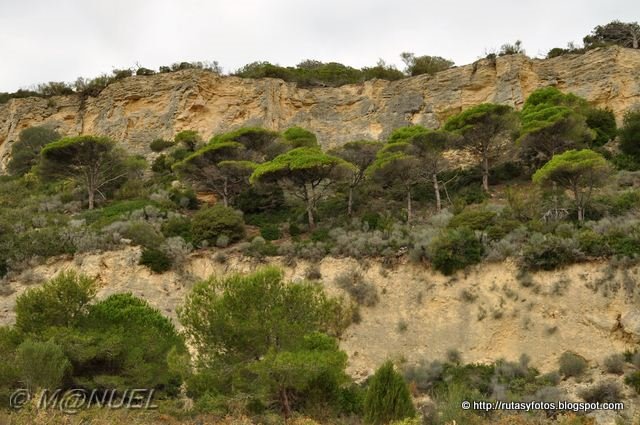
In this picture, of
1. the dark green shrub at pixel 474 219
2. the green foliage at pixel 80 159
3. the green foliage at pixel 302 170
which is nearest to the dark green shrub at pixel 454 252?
the dark green shrub at pixel 474 219

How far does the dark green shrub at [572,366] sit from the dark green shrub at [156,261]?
12970 millimetres

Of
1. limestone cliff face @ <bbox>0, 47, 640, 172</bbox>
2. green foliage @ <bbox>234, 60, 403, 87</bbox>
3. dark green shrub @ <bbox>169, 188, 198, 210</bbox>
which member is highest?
green foliage @ <bbox>234, 60, 403, 87</bbox>

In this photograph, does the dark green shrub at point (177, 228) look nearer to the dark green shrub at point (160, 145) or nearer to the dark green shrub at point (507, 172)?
the dark green shrub at point (507, 172)

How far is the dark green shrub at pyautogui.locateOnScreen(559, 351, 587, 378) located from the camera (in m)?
15.6

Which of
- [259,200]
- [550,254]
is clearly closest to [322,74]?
[259,200]

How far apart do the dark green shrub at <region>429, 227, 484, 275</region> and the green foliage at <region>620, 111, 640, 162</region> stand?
12.8 m

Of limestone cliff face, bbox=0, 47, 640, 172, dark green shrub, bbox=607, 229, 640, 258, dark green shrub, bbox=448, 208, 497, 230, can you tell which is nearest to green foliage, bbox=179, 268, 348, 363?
dark green shrub, bbox=448, 208, 497, 230

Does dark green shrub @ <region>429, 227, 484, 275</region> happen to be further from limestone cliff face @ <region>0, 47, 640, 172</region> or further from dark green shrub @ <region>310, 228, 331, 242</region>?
limestone cliff face @ <region>0, 47, 640, 172</region>

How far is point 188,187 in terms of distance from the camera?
30.0m

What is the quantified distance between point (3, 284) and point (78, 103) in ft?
80.9

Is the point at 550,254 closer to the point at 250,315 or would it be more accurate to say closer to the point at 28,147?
the point at 250,315

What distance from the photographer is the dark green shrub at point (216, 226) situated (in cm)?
2366

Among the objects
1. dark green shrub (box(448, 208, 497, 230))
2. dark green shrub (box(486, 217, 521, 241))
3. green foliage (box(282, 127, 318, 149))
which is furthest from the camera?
green foliage (box(282, 127, 318, 149))

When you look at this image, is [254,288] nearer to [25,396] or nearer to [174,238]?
[25,396]
